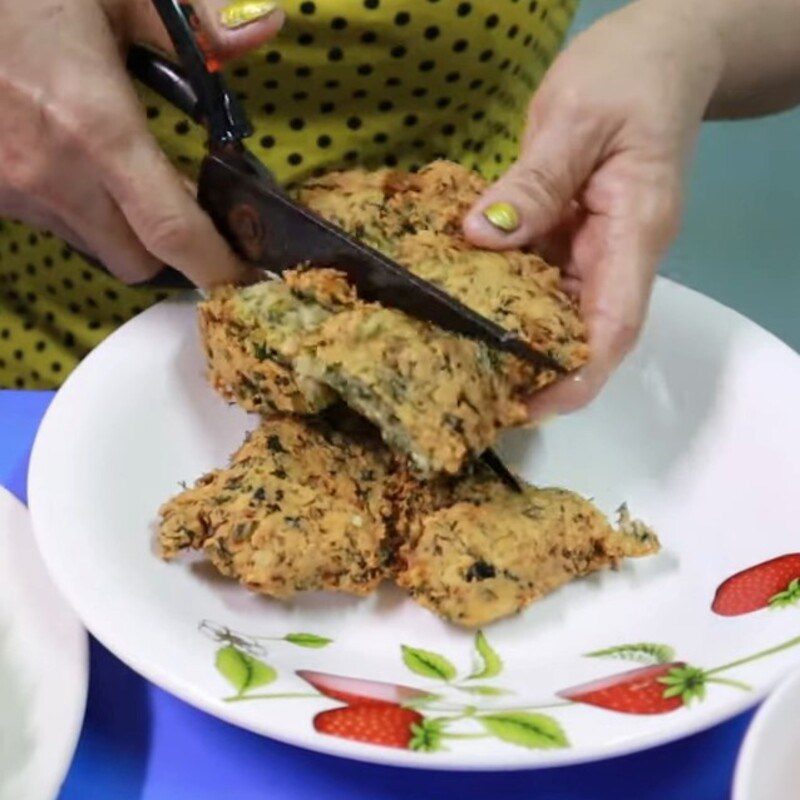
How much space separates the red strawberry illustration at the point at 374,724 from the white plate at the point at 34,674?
14 cm

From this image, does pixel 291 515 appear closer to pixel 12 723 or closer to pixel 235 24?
pixel 12 723

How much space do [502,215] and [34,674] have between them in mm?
434

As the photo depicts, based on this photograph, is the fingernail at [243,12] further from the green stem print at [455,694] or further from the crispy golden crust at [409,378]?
the green stem print at [455,694]

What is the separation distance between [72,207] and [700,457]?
0.51 m

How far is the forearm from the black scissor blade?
15.6 inches

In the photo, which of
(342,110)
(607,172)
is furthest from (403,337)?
(342,110)

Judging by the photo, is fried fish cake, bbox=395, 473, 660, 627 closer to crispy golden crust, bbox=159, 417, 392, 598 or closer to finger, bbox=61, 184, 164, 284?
crispy golden crust, bbox=159, 417, 392, 598

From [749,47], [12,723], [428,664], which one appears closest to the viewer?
[12,723]

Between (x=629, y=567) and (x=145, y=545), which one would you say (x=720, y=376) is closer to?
(x=629, y=567)

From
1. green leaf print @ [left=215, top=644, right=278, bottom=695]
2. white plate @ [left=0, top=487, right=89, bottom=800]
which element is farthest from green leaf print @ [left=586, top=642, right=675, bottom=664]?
white plate @ [left=0, top=487, right=89, bottom=800]

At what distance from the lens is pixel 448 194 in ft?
2.94

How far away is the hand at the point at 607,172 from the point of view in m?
0.83

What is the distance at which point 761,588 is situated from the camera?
76cm

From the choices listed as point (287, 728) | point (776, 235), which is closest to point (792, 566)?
point (287, 728)
